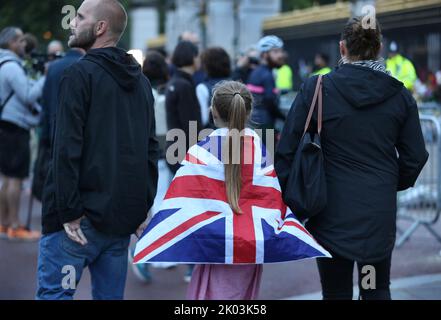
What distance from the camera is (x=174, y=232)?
12.3 feet

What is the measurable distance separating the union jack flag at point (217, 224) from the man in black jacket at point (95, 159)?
0.64 ft

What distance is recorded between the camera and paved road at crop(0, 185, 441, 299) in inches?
244

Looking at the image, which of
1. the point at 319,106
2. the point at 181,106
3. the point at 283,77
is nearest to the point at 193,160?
the point at 319,106

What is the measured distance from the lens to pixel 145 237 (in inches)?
148

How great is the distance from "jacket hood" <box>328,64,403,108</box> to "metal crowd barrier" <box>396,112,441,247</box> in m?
3.56

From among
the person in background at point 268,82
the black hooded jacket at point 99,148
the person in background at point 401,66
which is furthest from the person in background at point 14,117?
the person in background at point 401,66

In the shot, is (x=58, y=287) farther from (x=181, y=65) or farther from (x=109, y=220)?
(x=181, y=65)

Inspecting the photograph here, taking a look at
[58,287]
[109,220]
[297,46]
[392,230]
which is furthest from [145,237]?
[297,46]

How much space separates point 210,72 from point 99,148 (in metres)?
3.49

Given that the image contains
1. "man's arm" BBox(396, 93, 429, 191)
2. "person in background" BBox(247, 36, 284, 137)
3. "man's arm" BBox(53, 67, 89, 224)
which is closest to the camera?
"man's arm" BBox(53, 67, 89, 224)

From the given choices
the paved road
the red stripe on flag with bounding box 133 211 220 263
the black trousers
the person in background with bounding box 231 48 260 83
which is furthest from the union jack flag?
the person in background with bounding box 231 48 260 83

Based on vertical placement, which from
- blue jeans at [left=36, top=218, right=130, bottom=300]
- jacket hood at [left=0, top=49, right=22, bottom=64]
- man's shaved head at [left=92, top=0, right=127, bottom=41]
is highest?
man's shaved head at [left=92, top=0, right=127, bottom=41]

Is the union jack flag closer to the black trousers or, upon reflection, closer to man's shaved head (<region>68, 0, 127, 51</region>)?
the black trousers

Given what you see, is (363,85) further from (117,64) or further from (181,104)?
(181,104)
